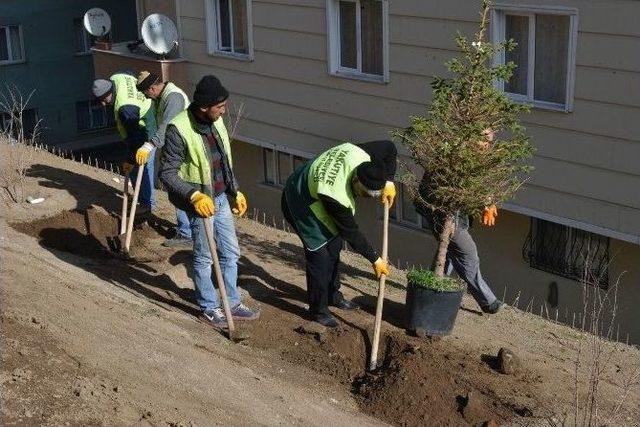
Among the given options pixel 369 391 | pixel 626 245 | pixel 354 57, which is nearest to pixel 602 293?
pixel 626 245

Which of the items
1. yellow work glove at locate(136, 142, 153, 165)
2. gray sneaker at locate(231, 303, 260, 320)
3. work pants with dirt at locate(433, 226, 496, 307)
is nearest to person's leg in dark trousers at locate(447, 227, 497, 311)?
work pants with dirt at locate(433, 226, 496, 307)

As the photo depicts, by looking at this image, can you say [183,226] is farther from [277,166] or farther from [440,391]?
[277,166]

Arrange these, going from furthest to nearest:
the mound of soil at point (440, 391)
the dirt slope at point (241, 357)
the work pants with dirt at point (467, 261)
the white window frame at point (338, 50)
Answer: the white window frame at point (338, 50) < the work pants with dirt at point (467, 261) < the mound of soil at point (440, 391) < the dirt slope at point (241, 357)

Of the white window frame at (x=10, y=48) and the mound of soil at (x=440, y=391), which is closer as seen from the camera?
the mound of soil at (x=440, y=391)

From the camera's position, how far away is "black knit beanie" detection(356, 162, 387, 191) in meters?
7.02

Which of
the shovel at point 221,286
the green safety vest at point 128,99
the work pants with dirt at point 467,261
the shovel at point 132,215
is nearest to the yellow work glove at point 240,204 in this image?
the shovel at point 221,286

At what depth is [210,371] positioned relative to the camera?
6.48m

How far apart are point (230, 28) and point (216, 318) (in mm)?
8472

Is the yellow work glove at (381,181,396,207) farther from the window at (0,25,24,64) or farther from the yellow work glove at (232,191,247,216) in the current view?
the window at (0,25,24,64)

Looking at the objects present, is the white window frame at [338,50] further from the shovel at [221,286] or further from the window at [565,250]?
the shovel at [221,286]

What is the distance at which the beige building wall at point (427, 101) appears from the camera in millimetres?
10203

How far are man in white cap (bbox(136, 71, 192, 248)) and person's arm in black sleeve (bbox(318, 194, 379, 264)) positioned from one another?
2.67 meters

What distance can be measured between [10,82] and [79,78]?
6.55 ft

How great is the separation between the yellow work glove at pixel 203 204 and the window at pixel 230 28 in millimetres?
7915
